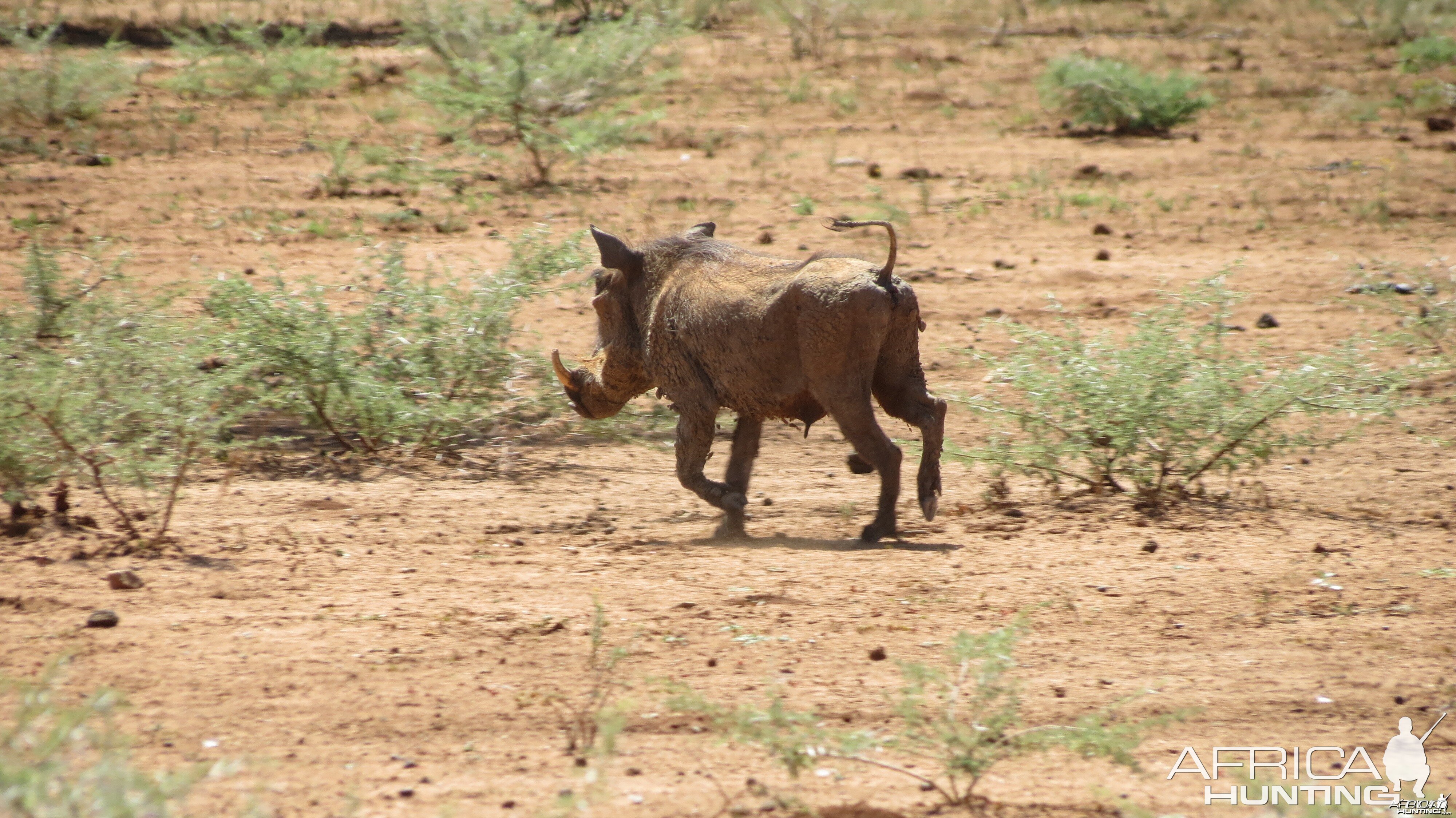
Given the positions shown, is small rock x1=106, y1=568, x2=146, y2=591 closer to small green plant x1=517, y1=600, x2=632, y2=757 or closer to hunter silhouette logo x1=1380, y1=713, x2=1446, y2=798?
small green plant x1=517, y1=600, x2=632, y2=757

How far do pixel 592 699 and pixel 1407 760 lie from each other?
7.78 ft

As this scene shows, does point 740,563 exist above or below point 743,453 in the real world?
below

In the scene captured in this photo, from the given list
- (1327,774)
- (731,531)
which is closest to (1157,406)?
(731,531)

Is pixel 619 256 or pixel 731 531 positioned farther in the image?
pixel 619 256

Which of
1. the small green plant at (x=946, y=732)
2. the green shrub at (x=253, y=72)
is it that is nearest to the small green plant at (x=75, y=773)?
the small green plant at (x=946, y=732)

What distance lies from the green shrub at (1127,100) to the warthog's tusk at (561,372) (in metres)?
9.38

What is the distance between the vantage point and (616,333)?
6.68m

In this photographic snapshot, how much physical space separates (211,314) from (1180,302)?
5.01 m

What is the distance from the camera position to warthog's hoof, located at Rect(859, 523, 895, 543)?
6.04 metres

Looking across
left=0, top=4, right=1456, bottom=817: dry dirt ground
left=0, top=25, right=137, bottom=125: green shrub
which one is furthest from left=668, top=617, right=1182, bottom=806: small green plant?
left=0, top=25, right=137, bottom=125: green shrub

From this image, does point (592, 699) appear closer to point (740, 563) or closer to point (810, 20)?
point (740, 563)

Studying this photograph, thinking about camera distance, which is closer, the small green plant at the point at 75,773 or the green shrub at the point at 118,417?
the small green plant at the point at 75,773

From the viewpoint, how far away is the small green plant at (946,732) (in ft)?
12.1

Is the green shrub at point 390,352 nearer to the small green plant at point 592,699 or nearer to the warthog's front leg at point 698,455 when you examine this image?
the warthog's front leg at point 698,455
